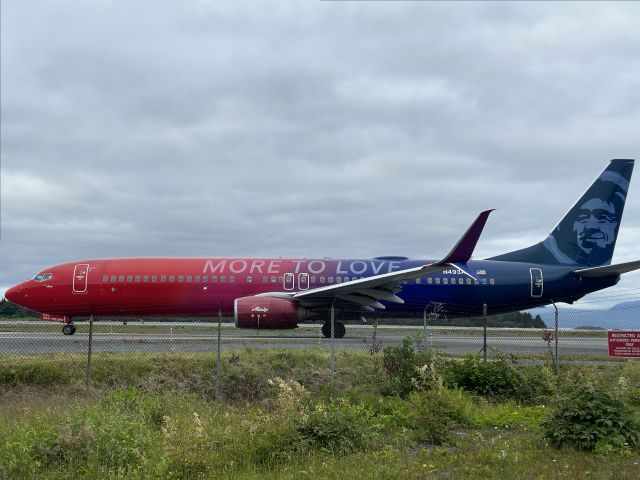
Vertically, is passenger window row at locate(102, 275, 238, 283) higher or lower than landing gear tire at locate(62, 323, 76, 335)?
higher

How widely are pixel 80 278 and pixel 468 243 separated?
14.6 meters

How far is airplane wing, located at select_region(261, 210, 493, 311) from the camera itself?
18.0 metres

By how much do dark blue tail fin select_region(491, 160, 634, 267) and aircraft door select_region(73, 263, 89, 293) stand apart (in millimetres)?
17941

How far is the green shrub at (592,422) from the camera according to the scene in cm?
691

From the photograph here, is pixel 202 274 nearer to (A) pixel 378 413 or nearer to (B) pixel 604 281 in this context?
(A) pixel 378 413

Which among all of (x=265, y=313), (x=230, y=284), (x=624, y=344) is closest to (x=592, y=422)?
(x=624, y=344)

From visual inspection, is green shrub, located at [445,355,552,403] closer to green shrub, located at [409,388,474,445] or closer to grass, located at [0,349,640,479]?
grass, located at [0,349,640,479]

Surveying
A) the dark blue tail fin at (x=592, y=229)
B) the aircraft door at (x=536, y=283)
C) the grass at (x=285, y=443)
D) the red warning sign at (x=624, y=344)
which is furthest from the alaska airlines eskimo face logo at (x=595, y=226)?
the grass at (x=285, y=443)

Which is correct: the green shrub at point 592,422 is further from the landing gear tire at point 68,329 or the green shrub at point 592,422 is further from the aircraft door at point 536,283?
the landing gear tire at point 68,329

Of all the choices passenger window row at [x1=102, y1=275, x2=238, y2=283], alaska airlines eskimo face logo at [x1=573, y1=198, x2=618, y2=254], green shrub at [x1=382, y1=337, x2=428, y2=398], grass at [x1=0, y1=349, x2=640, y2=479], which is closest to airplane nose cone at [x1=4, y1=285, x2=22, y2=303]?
passenger window row at [x1=102, y1=275, x2=238, y2=283]

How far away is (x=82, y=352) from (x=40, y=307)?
364 inches

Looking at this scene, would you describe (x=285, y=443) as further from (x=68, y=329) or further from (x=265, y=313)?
(x=68, y=329)

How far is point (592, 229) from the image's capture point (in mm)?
26078

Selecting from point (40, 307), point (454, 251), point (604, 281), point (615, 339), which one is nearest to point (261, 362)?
point (454, 251)
